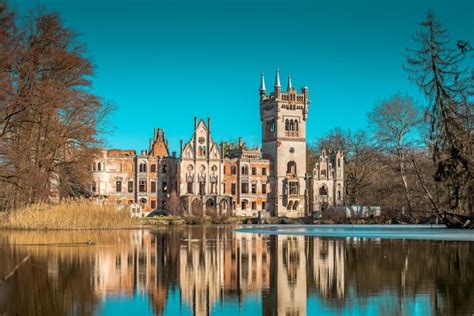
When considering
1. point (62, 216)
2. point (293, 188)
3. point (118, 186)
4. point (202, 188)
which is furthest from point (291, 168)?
point (62, 216)

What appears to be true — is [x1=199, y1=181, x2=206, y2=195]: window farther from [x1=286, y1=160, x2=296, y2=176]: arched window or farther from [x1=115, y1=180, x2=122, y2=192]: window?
[x1=286, y1=160, x2=296, y2=176]: arched window

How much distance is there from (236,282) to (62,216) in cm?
2133

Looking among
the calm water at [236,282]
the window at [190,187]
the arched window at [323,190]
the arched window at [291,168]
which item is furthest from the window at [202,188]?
the calm water at [236,282]

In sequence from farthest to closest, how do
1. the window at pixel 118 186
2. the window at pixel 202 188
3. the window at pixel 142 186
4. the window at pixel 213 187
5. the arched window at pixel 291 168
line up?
the arched window at pixel 291 168, the window at pixel 213 187, the window at pixel 202 188, the window at pixel 142 186, the window at pixel 118 186

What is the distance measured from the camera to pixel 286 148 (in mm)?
89125

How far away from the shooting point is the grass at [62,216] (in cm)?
3216

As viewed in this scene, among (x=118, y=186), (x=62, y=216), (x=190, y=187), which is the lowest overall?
(x=62, y=216)

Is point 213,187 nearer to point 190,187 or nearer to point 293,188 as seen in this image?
point 190,187

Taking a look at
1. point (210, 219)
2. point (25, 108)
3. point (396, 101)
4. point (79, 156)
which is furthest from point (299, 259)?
point (210, 219)

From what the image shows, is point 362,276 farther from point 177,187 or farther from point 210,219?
point 177,187

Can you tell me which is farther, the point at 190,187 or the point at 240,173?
the point at 240,173

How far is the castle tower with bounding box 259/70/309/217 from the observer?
88562 millimetres

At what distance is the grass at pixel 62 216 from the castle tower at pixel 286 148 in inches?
2113

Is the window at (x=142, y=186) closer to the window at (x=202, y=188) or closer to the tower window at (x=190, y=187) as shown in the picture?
the tower window at (x=190, y=187)
